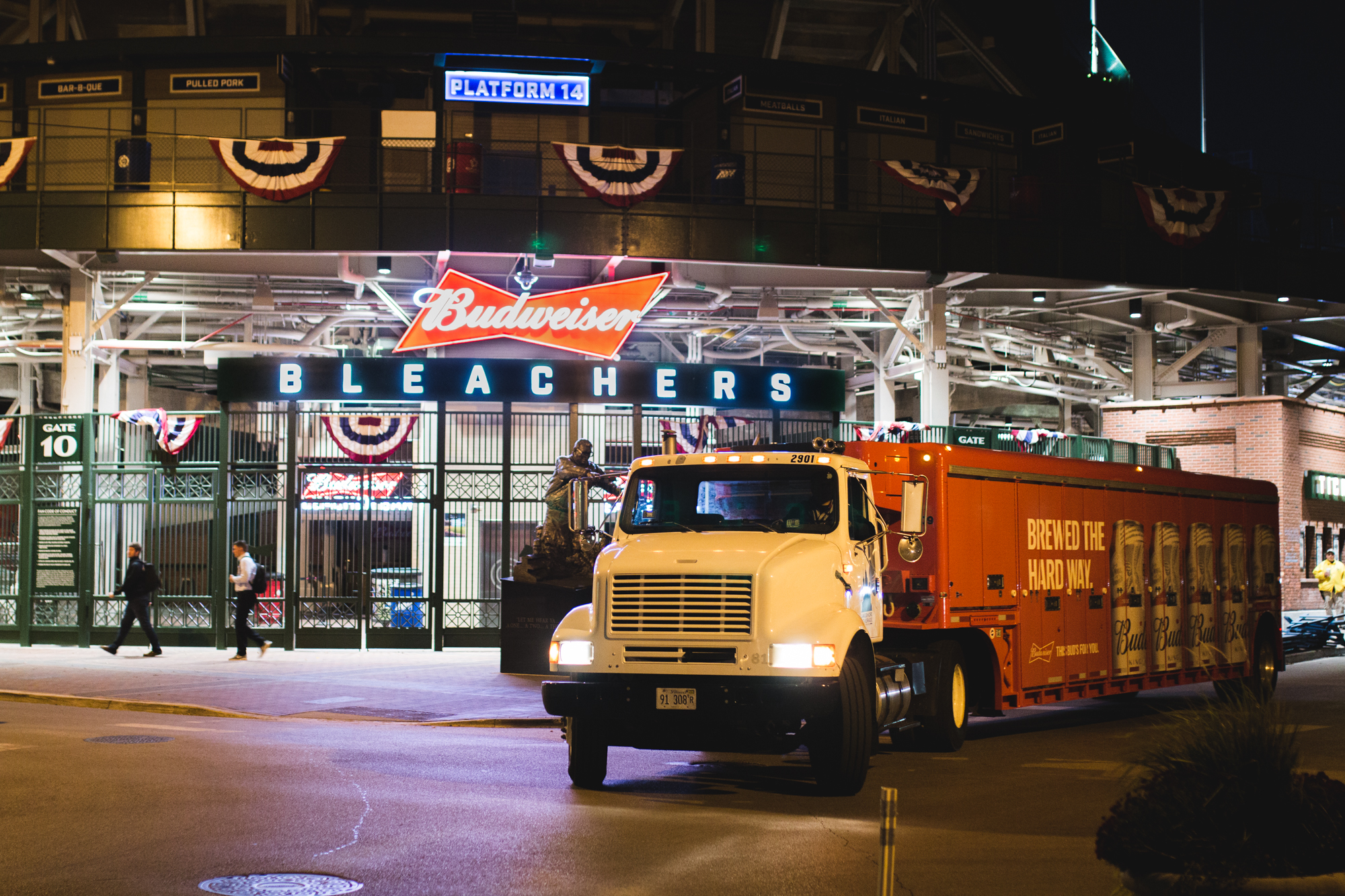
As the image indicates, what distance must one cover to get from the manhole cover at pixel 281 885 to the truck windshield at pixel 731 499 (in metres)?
4.69

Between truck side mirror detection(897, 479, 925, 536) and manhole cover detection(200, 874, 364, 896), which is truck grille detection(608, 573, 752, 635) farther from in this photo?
manhole cover detection(200, 874, 364, 896)

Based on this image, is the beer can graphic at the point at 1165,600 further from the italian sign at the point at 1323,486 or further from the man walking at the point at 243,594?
the italian sign at the point at 1323,486

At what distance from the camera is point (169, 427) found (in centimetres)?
2389

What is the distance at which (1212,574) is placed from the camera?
59.3ft

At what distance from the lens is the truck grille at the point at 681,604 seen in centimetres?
1027

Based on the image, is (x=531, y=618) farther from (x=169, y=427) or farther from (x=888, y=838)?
(x=888, y=838)

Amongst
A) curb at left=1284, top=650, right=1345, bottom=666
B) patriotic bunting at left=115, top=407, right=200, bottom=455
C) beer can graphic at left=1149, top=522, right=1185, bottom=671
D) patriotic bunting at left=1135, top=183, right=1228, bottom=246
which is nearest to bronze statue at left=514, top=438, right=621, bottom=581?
beer can graphic at left=1149, top=522, right=1185, bottom=671

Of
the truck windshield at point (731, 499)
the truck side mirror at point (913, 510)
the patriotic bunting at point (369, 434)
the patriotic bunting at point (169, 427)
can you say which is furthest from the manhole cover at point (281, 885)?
the patriotic bunting at point (169, 427)

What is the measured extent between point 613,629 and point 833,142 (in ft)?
76.5

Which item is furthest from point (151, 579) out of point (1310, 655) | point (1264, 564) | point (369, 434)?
point (1310, 655)

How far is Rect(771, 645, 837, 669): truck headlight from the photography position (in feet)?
33.1

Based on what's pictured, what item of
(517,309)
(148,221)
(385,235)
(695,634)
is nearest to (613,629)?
(695,634)

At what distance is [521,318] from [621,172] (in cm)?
388

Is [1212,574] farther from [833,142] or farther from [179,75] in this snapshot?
[179,75]
